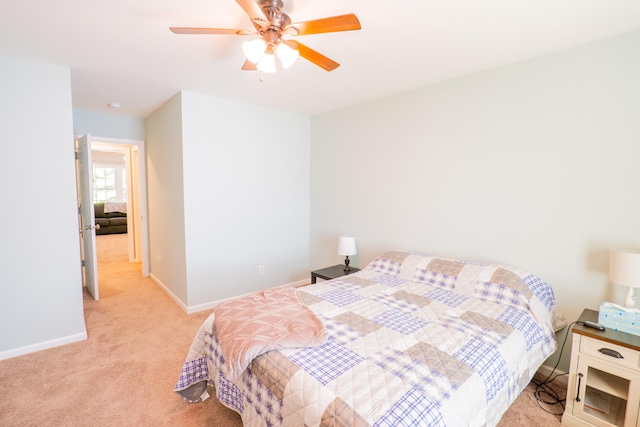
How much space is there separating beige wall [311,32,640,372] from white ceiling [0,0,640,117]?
22cm

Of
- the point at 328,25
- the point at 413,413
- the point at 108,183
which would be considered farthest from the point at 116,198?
the point at 413,413

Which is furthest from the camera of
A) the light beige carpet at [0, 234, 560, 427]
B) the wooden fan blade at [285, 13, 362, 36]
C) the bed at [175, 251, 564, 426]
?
the light beige carpet at [0, 234, 560, 427]

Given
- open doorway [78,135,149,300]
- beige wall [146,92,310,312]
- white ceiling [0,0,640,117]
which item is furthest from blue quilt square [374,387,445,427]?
open doorway [78,135,149,300]

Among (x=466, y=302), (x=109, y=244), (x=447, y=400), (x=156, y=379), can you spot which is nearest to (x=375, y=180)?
(x=466, y=302)

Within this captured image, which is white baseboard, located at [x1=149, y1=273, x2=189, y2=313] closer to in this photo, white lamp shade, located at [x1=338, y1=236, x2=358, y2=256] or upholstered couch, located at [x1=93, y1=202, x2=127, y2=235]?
white lamp shade, located at [x1=338, y1=236, x2=358, y2=256]

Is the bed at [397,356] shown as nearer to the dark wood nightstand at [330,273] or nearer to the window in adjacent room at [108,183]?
→ the dark wood nightstand at [330,273]

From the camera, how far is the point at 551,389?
212 cm

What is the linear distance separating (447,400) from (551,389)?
1529 mm

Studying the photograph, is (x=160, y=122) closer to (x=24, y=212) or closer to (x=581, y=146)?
(x=24, y=212)

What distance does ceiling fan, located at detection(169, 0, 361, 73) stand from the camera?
1453mm

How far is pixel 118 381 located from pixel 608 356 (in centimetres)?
311

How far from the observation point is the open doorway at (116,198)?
11.5 ft

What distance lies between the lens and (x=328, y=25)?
1480 millimetres

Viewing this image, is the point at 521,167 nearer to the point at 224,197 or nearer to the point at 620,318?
the point at 620,318
